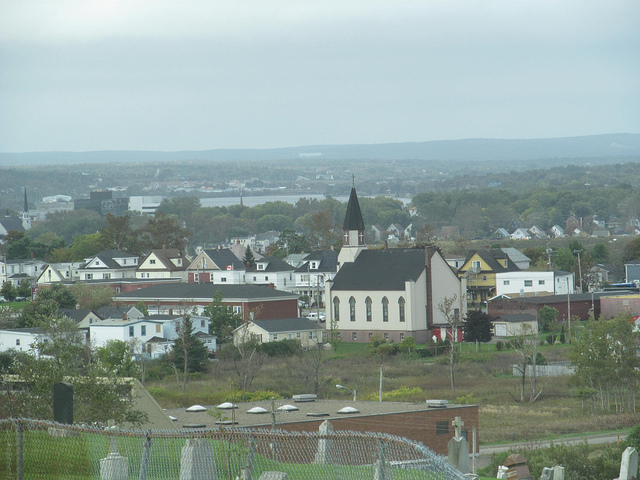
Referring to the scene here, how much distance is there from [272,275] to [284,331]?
29.3m

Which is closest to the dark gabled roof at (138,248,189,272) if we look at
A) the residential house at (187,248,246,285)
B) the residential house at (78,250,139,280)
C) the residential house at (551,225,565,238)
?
the residential house at (78,250,139,280)

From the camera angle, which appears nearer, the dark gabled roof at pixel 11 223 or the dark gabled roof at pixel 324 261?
the dark gabled roof at pixel 324 261

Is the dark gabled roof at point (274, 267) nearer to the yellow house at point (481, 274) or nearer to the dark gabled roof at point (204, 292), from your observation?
the yellow house at point (481, 274)

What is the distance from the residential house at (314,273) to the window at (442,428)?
58604mm

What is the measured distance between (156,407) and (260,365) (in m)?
21.8

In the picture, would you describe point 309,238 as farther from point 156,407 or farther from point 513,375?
point 156,407

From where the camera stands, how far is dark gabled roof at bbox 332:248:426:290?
6116 centimetres

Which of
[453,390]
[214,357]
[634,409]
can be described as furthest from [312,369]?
[634,409]

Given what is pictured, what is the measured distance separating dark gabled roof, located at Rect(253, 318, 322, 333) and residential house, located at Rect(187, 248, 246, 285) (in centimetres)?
2679

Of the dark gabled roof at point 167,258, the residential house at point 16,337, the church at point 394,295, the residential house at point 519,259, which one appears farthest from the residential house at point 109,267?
the residential house at point 16,337

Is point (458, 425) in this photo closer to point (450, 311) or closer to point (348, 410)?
point (348, 410)

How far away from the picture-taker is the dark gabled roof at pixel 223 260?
85875 millimetres

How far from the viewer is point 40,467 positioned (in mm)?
11539

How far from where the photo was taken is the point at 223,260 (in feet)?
283
